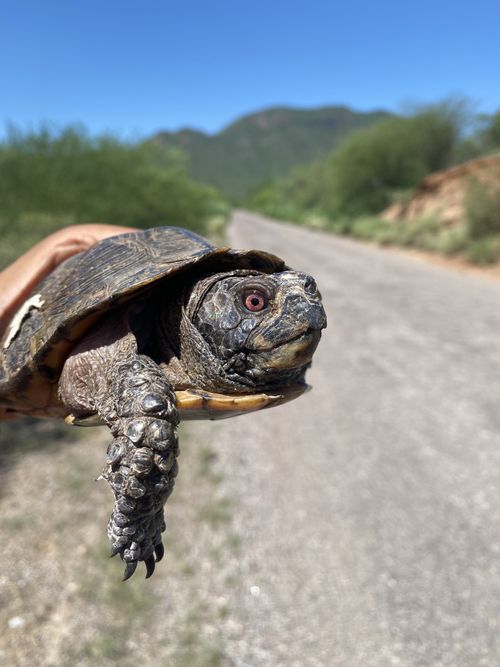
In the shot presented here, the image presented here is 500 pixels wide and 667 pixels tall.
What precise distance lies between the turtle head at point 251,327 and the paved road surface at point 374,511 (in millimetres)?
2887

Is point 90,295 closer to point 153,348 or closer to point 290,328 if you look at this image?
point 153,348

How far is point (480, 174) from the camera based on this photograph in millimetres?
18891

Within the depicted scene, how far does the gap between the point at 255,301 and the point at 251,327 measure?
0.27 feet

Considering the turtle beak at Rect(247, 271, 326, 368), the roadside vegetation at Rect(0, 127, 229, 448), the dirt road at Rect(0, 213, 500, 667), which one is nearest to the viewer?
the turtle beak at Rect(247, 271, 326, 368)

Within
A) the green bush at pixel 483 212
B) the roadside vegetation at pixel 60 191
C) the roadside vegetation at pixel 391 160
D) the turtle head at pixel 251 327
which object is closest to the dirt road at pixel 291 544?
the roadside vegetation at pixel 60 191

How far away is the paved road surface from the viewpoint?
3.35 m

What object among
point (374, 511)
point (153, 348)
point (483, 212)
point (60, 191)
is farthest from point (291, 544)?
point (483, 212)

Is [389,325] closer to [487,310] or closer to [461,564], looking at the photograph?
[487,310]

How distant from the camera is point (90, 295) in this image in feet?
4.76

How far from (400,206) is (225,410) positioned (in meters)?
27.8

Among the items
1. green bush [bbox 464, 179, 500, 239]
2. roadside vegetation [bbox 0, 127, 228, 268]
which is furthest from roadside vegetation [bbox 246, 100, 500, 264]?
roadside vegetation [bbox 0, 127, 228, 268]

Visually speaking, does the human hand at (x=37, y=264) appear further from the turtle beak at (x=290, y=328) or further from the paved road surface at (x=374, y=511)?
the paved road surface at (x=374, y=511)

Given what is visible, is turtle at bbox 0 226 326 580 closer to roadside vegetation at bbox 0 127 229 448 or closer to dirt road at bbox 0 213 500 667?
dirt road at bbox 0 213 500 667

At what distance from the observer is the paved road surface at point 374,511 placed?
335cm
